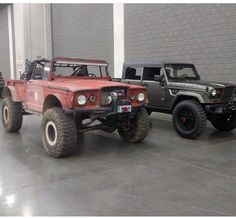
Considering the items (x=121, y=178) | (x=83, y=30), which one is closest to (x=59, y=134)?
(x=121, y=178)

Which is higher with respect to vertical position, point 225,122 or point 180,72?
point 180,72

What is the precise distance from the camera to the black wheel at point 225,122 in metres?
7.73

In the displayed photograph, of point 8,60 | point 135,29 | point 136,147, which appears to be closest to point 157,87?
point 136,147

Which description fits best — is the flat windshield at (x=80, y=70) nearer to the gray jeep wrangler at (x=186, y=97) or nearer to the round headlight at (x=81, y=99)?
the gray jeep wrangler at (x=186, y=97)

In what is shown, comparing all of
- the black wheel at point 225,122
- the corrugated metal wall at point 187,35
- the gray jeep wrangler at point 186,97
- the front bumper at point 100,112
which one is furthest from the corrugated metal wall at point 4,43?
the front bumper at point 100,112

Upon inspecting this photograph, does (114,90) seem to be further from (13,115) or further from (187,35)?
(187,35)

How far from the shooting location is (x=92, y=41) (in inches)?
620

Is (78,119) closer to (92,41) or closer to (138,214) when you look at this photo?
(138,214)

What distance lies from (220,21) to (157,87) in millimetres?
3438

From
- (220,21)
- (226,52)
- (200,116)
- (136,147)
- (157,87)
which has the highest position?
(220,21)

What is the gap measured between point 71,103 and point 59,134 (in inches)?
21.4

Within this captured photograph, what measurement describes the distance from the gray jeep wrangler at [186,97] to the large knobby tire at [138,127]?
3.59 ft

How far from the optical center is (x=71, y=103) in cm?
537

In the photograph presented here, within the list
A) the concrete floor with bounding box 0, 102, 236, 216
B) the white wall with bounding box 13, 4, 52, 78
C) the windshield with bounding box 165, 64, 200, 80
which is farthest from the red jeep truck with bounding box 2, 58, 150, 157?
the white wall with bounding box 13, 4, 52, 78
